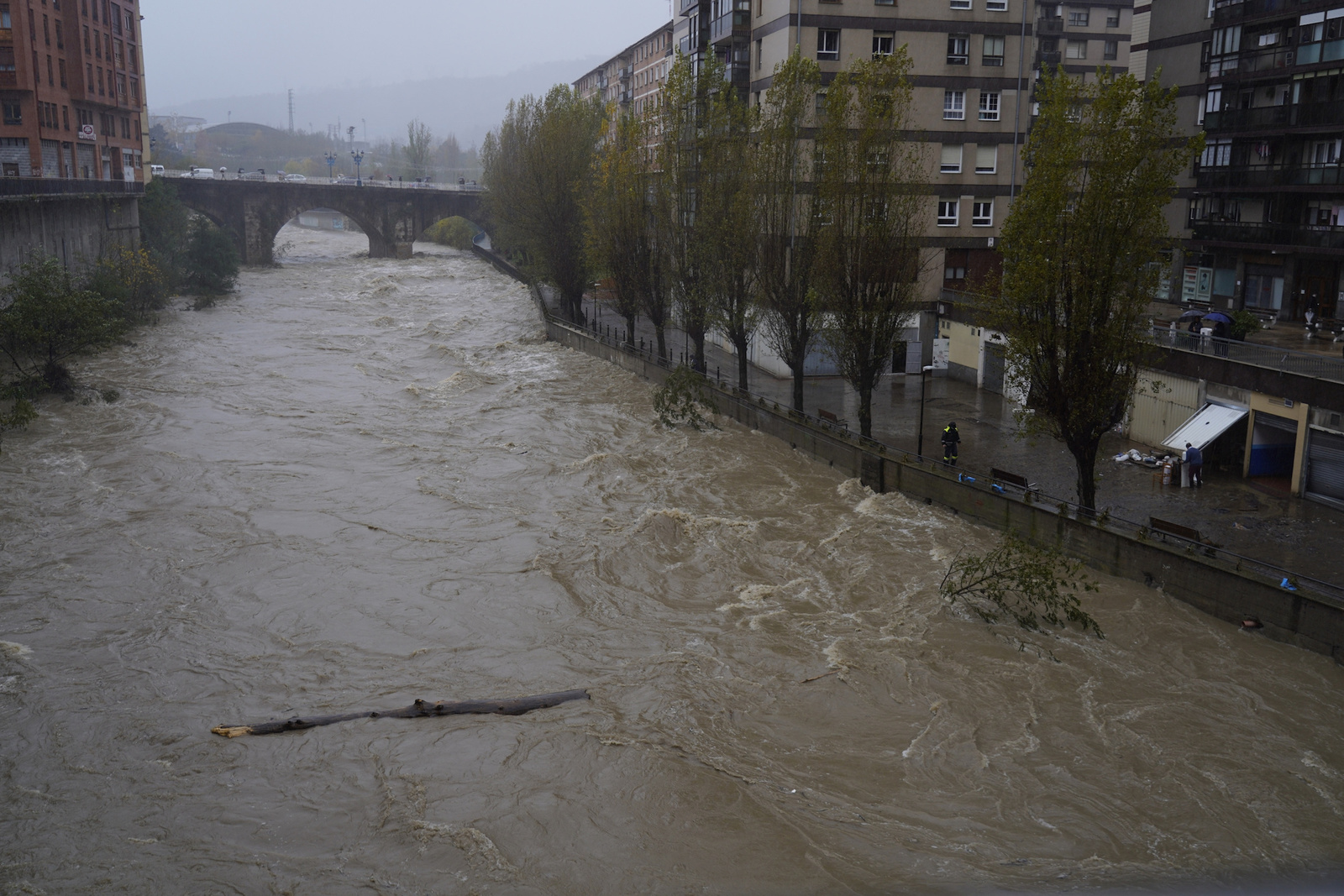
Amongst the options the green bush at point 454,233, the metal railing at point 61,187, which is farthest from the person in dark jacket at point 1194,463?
the green bush at point 454,233

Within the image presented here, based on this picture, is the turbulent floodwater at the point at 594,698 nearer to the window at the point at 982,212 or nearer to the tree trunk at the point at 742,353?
the tree trunk at the point at 742,353

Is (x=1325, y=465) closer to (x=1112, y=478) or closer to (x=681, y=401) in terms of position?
(x=1112, y=478)

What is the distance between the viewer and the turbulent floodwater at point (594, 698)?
37.3 feet

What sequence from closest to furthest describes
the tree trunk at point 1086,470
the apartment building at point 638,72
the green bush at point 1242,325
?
the tree trunk at point 1086,470
the green bush at point 1242,325
the apartment building at point 638,72

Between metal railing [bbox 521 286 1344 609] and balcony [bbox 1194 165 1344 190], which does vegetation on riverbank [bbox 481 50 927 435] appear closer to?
metal railing [bbox 521 286 1344 609]

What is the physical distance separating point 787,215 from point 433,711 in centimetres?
1983

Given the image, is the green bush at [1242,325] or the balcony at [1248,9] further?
the balcony at [1248,9]

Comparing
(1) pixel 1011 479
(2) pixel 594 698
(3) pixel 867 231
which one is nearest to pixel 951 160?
(3) pixel 867 231

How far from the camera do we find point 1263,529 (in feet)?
66.6

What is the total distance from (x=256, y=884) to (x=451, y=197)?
3369 inches

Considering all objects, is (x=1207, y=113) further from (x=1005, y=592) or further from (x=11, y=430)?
(x=11, y=430)

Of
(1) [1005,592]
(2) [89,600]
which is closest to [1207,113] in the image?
(1) [1005,592]

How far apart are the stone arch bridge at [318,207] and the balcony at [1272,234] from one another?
66.0 meters

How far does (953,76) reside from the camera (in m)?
36.5
